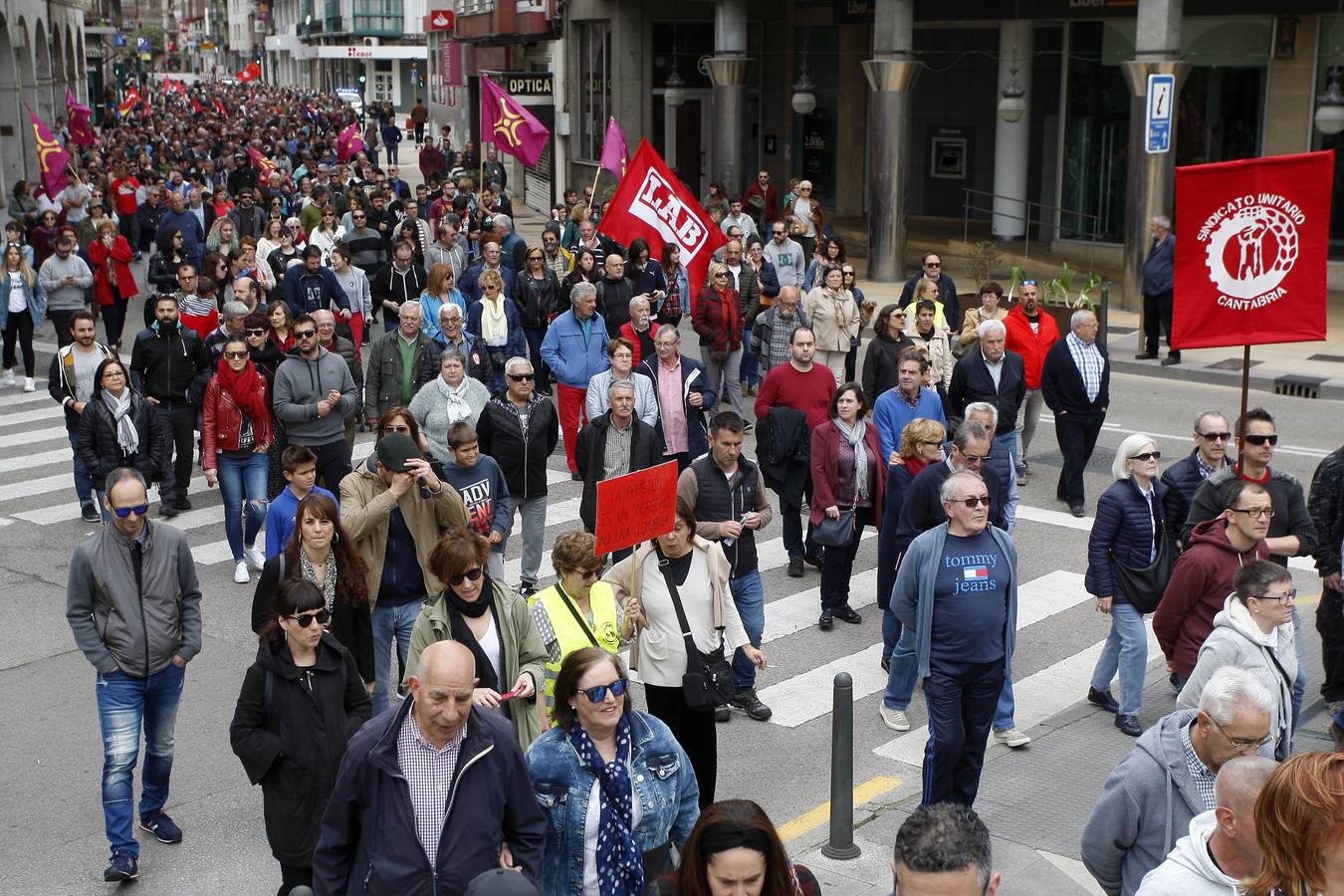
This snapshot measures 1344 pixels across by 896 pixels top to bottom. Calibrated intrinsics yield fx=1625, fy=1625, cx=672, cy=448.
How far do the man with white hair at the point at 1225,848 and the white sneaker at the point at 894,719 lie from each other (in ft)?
15.2

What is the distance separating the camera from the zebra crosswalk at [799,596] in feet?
31.7

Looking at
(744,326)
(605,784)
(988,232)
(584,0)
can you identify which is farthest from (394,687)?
(584,0)

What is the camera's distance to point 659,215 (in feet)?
54.0

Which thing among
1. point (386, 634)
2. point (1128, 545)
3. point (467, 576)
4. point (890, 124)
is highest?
point (890, 124)

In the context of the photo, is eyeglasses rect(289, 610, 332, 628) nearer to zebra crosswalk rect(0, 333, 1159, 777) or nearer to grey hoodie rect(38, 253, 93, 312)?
zebra crosswalk rect(0, 333, 1159, 777)

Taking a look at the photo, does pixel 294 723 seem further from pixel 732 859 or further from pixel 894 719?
pixel 894 719

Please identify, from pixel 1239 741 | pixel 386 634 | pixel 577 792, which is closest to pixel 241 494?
pixel 386 634

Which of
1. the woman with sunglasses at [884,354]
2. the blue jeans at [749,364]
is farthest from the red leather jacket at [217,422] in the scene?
the blue jeans at [749,364]

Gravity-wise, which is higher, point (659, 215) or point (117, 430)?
point (659, 215)

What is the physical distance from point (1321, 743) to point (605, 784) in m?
4.82

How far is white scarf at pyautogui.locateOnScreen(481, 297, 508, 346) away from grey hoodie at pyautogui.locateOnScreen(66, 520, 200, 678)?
785cm

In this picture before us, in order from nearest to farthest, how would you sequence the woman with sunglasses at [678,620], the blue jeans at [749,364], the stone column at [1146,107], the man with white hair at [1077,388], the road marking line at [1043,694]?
the woman with sunglasses at [678,620]
the road marking line at [1043,694]
the man with white hair at [1077,388]
the blue jeans at [749,364]
the stone column at [1146,107]

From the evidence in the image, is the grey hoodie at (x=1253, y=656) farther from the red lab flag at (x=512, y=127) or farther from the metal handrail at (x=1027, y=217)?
the metal handrail at (x=1027, y=217)

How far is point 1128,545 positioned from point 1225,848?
178 inches
